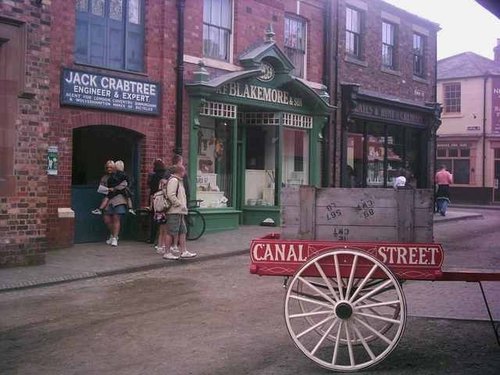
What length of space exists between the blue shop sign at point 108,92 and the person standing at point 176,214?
2294 millimetres

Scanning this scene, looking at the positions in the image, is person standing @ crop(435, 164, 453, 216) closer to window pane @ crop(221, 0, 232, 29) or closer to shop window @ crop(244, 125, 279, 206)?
shop window @ crop(244, 125, 279, 206)

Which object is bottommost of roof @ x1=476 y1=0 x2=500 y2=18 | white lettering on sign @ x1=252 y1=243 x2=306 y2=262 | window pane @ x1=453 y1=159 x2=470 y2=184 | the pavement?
the pavement

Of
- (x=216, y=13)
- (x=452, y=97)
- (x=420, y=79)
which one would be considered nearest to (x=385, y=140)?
(x=420, y=79)

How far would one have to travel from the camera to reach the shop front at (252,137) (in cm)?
1483

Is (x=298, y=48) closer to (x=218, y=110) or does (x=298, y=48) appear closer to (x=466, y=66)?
(x=218, y=110)

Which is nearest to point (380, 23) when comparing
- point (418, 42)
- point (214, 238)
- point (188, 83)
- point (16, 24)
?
point (418, 42)

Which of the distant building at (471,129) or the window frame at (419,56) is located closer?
the window frame at (419,56)

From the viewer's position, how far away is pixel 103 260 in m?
10.8

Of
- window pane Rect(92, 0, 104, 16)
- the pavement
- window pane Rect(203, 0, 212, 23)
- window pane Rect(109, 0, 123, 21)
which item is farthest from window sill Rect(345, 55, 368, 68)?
window pane Rect(92, 0, 104, 16)

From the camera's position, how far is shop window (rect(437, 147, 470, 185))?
35.0 meters

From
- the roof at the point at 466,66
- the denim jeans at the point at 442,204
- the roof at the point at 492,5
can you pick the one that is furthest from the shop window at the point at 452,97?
the roof at the point at 492,5

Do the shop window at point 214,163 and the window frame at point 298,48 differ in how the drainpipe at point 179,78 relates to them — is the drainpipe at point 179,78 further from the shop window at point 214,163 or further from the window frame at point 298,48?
the window frame at point 298,48

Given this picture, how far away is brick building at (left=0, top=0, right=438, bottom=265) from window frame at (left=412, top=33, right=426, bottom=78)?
0.46 m

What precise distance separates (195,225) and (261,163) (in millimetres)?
3633
